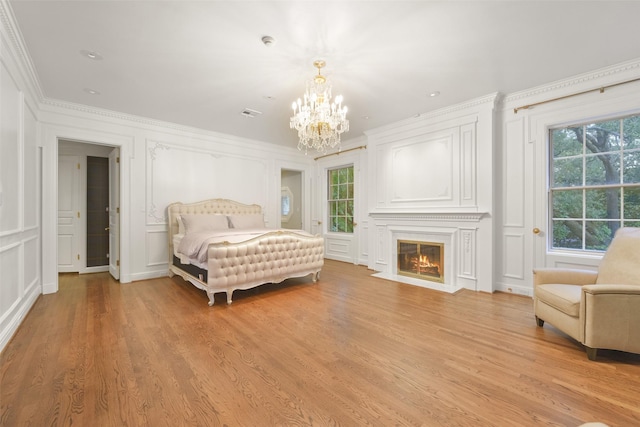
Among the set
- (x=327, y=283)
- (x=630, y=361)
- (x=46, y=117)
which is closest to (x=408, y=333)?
(x=630, y=361)

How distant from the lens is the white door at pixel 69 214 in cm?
489

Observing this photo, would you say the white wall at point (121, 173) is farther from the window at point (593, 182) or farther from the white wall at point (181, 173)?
the window at point (593, 182)


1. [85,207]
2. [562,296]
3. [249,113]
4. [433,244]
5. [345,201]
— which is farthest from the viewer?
[345,201]

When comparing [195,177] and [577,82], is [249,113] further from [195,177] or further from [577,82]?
[577,82]

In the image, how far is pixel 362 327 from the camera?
8.77 ft

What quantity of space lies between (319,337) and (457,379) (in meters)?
1.12

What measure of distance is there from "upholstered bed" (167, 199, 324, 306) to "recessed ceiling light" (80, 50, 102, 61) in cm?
221

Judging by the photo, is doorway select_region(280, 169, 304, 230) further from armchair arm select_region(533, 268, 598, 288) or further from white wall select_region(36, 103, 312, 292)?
armchair arm select_region(533, 268, 598, 288)

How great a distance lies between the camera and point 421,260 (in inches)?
183

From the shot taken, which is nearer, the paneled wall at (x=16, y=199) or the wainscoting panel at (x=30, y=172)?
the paneled wall at (x=16, y=199)

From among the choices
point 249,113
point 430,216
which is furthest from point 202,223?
point 430,216

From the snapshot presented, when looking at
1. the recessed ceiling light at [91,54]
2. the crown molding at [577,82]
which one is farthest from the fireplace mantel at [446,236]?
the recessed ceiling light at [91,54]

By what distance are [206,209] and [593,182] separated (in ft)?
19.2

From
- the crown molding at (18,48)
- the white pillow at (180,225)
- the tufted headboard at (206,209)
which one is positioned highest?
the crown molding at (18,48)
